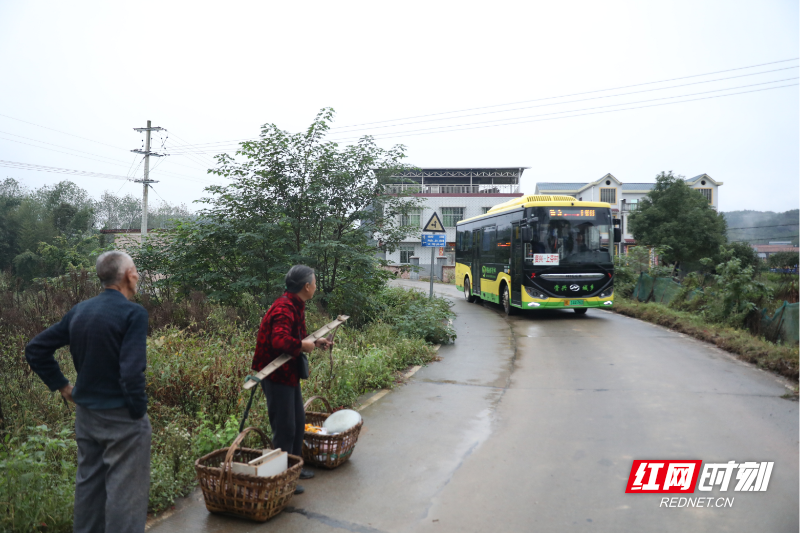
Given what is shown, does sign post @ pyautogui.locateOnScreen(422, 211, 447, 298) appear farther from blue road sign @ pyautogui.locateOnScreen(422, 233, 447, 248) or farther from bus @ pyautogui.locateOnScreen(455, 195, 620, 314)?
bus @ pyautogui.locateOnScreen(455, 195, 620, 314)

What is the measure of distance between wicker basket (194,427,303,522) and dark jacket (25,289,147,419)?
3.01ft

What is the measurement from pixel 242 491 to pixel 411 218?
8717 millimetres

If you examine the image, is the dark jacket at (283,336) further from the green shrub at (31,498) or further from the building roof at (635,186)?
the building roof at (635,186)

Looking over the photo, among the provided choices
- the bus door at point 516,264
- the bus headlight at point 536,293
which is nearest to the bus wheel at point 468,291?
the bus door at point 516,264

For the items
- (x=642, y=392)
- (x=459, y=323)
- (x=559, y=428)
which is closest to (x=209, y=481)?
(x=559, y=428)

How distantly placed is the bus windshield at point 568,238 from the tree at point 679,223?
26860mm

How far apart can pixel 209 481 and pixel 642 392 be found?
5.97 metres

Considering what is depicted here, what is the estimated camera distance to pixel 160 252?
36.8ft

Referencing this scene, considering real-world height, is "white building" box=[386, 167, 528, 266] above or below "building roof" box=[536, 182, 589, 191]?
below

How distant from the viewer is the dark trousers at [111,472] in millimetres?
3068

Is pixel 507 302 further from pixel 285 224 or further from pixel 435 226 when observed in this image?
pixel 285 224

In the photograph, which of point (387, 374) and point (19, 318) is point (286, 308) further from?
point (19, 318)

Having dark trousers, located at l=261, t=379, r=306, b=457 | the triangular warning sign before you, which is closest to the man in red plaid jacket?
dark trousers, located at l=261, t=379, r=306, b=457

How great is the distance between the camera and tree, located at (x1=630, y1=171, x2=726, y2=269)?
39.0 m
